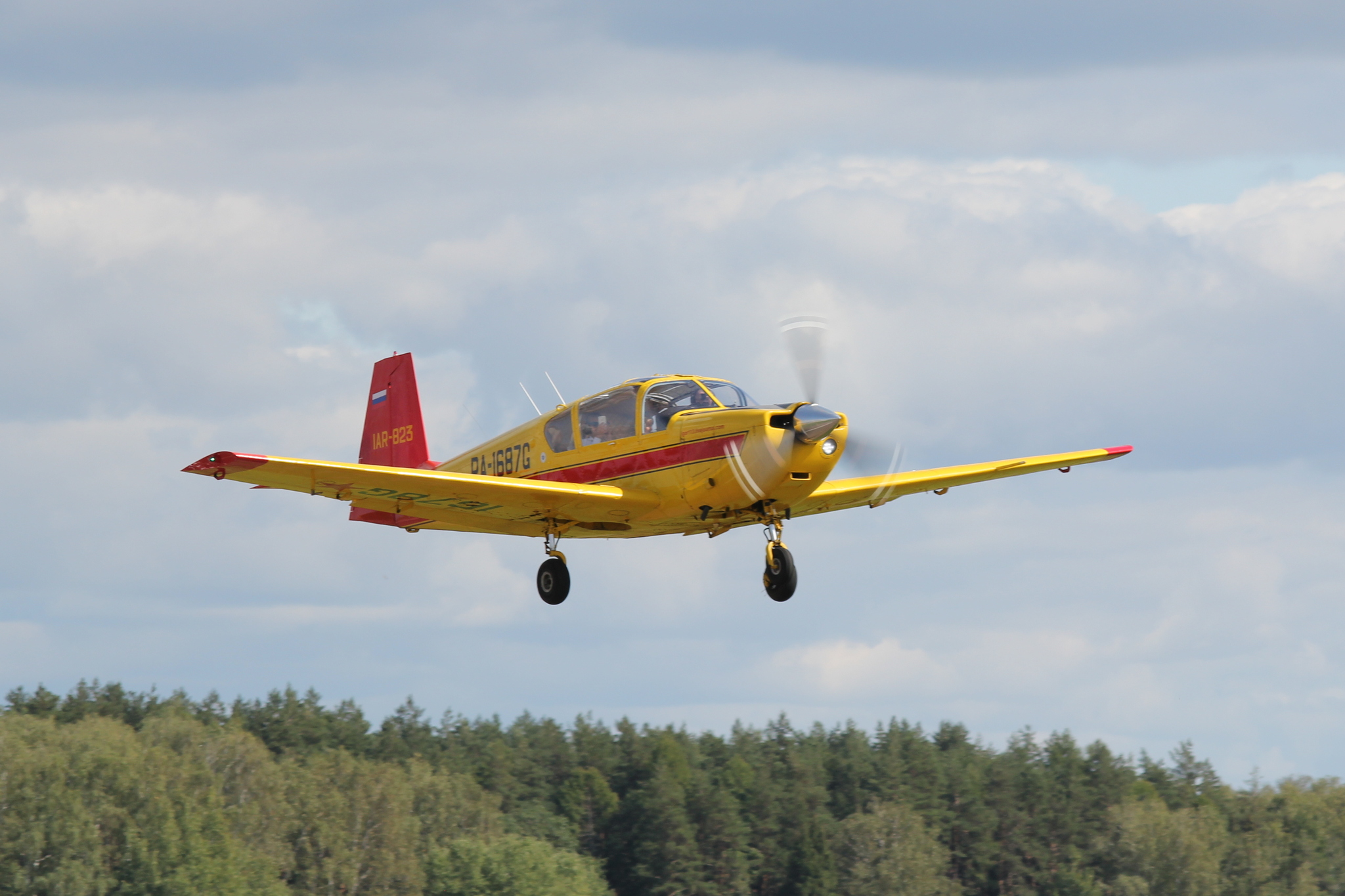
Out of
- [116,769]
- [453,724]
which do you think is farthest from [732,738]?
[116,769]

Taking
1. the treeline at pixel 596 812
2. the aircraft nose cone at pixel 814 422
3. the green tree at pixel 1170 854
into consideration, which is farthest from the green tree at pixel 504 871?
the aircraft nose cone at pixel 814 422

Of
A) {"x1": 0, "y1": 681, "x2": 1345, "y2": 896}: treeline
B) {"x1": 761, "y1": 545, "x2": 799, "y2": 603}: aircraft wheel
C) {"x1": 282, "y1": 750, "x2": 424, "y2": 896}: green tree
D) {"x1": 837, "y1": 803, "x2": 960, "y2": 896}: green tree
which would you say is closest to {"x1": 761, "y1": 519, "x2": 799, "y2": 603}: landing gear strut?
{"x1": 761, "y1": 545, "x2": 799, "y2": 603}: aircraft wheel

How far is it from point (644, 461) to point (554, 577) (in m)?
2.32

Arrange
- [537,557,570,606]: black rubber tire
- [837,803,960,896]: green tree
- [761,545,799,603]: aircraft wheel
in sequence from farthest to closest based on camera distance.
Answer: [837,803,960,896]: green tree
[537,557,570,606]: black rubber tire
[761,545,799,603]: aircraft wheel

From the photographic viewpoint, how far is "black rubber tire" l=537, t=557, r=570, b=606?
21672mm

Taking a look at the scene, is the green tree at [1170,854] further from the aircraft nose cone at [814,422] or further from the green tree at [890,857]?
the aircraft nose cone at [814,422]

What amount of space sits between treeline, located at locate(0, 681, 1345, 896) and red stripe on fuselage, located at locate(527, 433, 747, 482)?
151ft

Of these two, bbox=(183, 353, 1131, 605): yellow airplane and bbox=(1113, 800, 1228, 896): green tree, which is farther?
bbox=(1113, 800, 1228, 896): green tree

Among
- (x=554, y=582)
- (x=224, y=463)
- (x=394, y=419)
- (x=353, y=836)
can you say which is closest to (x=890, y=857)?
(x=353, y=836)

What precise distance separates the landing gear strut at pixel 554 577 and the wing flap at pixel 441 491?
1.60ft

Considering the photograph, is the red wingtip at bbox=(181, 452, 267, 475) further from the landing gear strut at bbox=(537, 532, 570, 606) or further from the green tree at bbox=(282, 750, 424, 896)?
the green tree at bbox=(282, 750, 424, 896)

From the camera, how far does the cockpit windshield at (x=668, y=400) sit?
67.8 feet

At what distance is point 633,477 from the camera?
68.5 ft

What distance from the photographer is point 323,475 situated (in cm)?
1959
